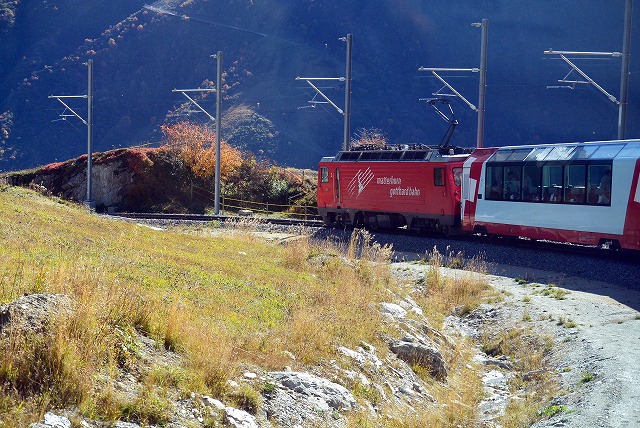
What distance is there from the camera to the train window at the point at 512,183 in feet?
79.1

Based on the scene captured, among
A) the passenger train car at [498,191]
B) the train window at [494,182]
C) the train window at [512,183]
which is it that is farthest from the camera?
the train window at [494,182]

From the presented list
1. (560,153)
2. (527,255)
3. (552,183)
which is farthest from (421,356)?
→ (560,153)

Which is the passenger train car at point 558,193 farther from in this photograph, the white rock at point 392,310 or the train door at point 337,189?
the white rock at point 392,310

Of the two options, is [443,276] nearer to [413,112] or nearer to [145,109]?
[413,112]

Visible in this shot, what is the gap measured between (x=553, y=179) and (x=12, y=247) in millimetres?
16246

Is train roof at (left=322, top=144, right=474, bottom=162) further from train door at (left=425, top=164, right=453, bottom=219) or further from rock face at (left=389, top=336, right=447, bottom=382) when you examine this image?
rock face at (left=389, top=336, right=447, bottom=382)

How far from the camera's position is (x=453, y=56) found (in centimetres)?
9462

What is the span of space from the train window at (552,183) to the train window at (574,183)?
0.27 m

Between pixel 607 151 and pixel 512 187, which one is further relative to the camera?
pixel 512 187

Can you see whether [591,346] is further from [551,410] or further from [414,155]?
[414,155]

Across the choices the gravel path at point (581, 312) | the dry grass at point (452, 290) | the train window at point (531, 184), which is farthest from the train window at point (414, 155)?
the dry grass at point (452, 290)

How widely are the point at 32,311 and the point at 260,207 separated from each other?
134 ft

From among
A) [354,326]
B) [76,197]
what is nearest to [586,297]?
[354,326]

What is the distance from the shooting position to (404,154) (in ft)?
96.5
